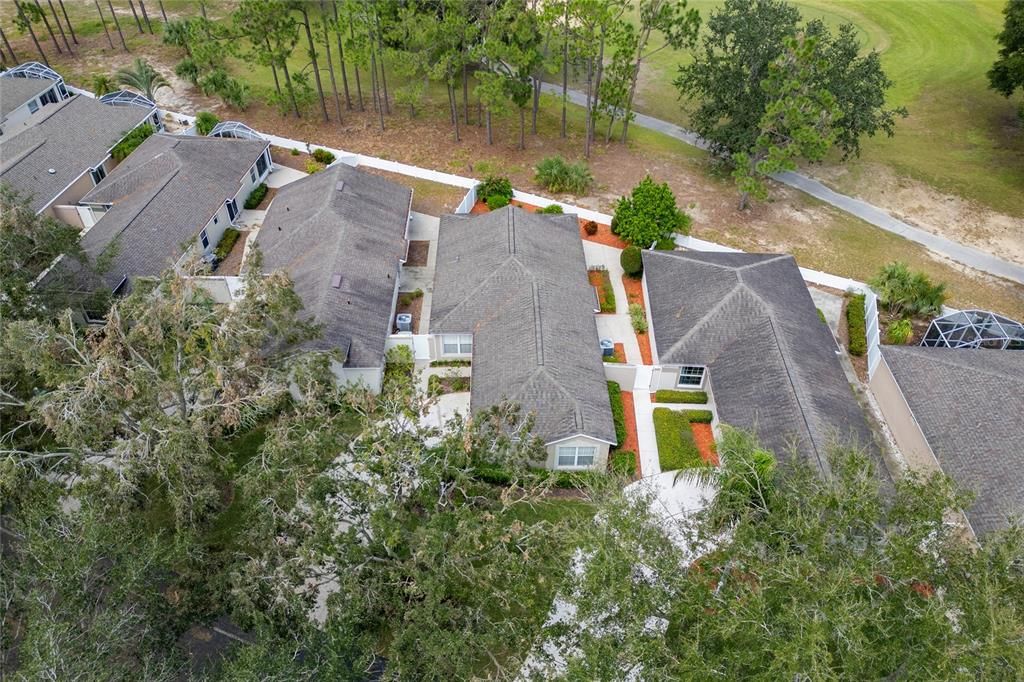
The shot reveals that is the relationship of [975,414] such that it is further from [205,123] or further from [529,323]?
[205,123]

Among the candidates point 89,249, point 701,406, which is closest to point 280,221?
point 89,249

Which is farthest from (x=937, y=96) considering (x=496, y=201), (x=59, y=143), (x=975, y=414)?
(x=59, y=143)

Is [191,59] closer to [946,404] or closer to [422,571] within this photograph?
[422,571]

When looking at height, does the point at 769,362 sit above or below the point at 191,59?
below

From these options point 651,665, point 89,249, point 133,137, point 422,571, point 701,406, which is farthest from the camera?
point 133,137

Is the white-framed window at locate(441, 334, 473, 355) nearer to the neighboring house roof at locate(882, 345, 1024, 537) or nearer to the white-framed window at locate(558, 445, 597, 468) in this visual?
the white-framed window at locate(558, 445, 597, 468)
